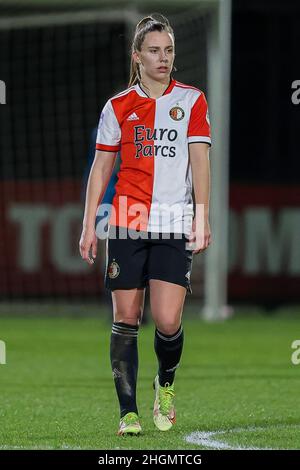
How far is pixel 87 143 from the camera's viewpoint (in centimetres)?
1683

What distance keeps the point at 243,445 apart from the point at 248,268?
10.2m

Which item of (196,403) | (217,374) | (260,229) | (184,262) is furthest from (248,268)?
(184,262)

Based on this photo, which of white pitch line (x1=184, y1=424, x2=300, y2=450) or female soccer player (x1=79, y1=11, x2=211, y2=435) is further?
female soccer player (x1=79, y1=11, x2=211, y2=435)

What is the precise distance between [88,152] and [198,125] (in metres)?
9.80

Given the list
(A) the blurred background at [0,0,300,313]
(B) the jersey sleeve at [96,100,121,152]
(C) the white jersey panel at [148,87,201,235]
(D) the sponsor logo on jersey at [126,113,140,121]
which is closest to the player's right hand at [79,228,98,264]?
(C) the white jersey panel at [148,87,201,235]

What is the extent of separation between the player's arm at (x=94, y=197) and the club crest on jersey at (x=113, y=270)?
91 millimetres

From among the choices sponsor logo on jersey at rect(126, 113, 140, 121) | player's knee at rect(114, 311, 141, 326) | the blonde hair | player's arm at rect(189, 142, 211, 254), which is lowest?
player's knee at rect(114, 311, 141, 326)

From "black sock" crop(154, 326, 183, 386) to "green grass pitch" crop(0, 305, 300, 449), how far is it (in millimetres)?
269

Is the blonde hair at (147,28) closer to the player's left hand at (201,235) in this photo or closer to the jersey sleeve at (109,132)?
the jersey sleeve at (109,132)

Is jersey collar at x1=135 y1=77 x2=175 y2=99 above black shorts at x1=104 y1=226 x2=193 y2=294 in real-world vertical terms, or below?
above

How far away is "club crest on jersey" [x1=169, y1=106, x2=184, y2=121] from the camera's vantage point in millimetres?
6273

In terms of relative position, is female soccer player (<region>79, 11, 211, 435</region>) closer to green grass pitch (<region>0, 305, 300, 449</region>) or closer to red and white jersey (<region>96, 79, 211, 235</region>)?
red and white jersey (<region>96, 79, 211, 235</region>)

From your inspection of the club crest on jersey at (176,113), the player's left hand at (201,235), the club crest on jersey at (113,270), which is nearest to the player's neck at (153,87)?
the club crest on jersey at (176,113)

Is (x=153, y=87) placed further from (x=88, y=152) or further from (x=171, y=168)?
(x=88, y=152)
